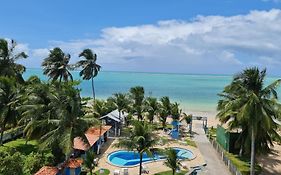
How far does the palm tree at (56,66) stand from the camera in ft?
140

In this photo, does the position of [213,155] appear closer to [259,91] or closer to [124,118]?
[259,91]

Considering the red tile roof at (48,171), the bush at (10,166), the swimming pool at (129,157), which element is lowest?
the swimming pool at (129,157)

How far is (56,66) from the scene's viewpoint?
4262 centimetres

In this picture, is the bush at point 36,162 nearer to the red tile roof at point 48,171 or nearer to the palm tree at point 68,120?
the red tile roof at point 48,171

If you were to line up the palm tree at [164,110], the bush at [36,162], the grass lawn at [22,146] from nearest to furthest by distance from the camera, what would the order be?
the bush at [36,162], the grass lawn at [22,146], the palm tree at [164,110]

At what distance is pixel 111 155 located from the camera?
1164 inches

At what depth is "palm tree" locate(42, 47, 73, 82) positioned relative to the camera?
42.6 meters

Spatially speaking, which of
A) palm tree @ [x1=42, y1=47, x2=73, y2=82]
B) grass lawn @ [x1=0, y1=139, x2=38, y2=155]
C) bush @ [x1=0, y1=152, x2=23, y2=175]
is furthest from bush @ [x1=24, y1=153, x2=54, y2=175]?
palm tree @ [x1=42, y1=47, x2=73, y2=82]

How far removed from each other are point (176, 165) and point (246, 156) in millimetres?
10459

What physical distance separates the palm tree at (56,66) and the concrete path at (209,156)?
1815 centimetres

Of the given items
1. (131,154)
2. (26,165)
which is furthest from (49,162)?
(131,154)

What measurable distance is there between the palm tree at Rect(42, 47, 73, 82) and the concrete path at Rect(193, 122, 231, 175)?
59.5 feet

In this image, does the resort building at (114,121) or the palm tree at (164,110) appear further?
the palm tree at (164,110)

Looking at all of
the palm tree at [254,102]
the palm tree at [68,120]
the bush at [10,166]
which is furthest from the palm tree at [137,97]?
the bush at [10,166]
